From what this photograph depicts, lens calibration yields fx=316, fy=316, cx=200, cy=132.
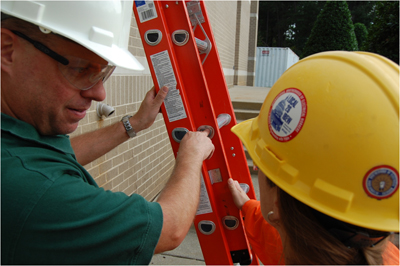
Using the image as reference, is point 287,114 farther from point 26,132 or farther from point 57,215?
point 26,132

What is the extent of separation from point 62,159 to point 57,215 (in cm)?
29

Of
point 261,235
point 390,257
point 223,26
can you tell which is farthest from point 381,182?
point 223,26

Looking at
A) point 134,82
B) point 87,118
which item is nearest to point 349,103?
point 87,118

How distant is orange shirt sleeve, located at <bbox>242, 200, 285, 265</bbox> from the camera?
1676mm

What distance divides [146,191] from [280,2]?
144ft

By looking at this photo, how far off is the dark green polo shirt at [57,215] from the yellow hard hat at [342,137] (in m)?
0.57

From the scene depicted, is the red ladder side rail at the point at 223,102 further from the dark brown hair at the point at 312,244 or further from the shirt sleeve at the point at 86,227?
the shirt sleeve at the point at 86,227

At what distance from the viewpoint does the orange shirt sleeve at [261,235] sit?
1.68m

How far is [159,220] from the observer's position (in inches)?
46.6

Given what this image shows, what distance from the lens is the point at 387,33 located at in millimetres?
9141

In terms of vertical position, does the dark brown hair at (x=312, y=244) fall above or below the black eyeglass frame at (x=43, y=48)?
below

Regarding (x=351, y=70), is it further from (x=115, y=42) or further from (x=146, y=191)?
(x=146, y=191)

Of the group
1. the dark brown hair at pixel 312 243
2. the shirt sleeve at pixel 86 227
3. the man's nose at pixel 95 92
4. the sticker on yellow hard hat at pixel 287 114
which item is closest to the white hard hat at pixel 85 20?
the man's nose at pixel 95 92

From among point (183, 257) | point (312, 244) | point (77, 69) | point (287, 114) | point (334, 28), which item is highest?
point (77, 69)
